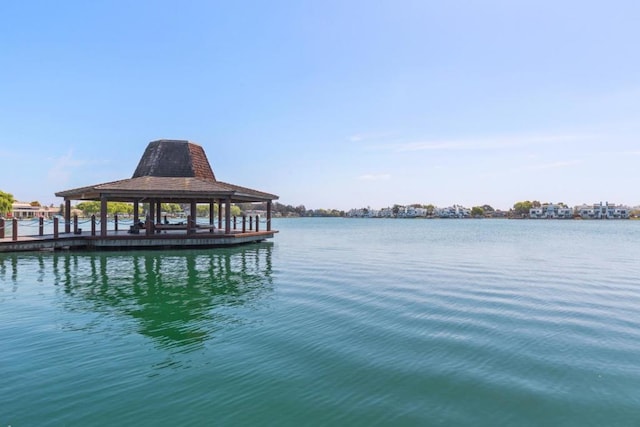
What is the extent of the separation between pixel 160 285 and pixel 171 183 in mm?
11646

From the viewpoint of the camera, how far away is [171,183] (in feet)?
72.0

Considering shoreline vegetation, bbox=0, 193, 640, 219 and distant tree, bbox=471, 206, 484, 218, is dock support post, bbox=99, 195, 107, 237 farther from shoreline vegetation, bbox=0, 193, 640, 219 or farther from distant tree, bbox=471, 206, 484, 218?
distant tree, bbox=471, 206, 484, 218

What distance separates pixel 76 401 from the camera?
4258 millimetres

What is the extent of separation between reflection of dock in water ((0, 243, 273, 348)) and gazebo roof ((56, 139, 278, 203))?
3.16m

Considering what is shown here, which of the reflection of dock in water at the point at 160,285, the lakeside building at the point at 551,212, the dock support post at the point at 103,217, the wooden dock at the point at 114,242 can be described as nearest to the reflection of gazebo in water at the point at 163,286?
the reflection of dock in water at the point at 160,285

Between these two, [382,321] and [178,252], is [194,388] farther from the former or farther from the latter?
[178,252]

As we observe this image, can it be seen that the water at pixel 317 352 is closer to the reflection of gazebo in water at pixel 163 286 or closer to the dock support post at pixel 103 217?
the reflection of gazebo in water at pixel 163 286

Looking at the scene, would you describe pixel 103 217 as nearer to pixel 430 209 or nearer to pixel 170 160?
pixel 170 160

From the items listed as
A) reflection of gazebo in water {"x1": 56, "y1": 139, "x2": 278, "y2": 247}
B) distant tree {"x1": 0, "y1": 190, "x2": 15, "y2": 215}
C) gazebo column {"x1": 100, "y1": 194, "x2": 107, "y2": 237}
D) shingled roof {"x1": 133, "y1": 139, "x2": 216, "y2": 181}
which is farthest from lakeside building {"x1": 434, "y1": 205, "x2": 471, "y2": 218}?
gazebo column {"x1": 100, "y1": 194, "x2": 107, "y2": 237}

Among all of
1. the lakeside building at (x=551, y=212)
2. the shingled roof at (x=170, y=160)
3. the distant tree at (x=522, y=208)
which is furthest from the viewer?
the distant tree at (x=522, y=208)

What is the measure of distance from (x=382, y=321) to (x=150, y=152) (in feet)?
72.5

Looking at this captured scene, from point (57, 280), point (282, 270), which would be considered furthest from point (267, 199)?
point (57, 280)

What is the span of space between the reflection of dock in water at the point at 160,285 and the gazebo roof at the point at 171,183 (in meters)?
3.16

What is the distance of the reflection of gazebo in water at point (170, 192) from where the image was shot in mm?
20500
